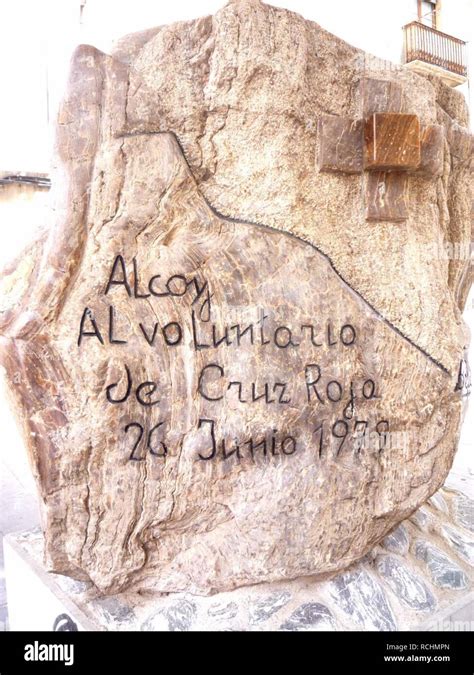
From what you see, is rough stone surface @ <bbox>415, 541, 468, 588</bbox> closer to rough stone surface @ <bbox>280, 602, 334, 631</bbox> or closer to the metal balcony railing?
rough stone surface @ <bbox>280, 602, 334, 631</bbox>

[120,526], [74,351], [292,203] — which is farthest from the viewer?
[292,203]

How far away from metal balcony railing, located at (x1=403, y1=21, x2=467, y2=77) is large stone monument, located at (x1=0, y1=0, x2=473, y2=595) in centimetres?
12

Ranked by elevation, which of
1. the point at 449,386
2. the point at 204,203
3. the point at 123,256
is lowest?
the point at 449,386

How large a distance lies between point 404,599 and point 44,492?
1.34m

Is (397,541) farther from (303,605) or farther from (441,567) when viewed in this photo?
(303,605)

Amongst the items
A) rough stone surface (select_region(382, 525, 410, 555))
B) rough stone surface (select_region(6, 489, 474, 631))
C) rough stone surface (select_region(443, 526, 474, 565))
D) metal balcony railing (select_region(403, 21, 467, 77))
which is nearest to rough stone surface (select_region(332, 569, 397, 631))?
rough stone surface (select_region(6, 489, 474, 631))

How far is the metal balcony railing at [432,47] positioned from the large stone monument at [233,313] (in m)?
0.12

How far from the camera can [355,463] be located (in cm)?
223

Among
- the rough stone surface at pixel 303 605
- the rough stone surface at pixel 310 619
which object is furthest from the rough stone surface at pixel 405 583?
the rough stone surface at pixel 310 619

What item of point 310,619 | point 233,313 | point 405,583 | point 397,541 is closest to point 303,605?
point 310,619

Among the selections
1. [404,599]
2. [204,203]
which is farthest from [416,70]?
[404,599]

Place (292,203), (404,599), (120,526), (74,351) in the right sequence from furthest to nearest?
1. (404,599)
2. (292,203)
3. (120,526)
4. (74,351)

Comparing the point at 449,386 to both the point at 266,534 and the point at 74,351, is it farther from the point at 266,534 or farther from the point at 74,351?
the point at 74,351

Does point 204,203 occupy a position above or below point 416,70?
below
